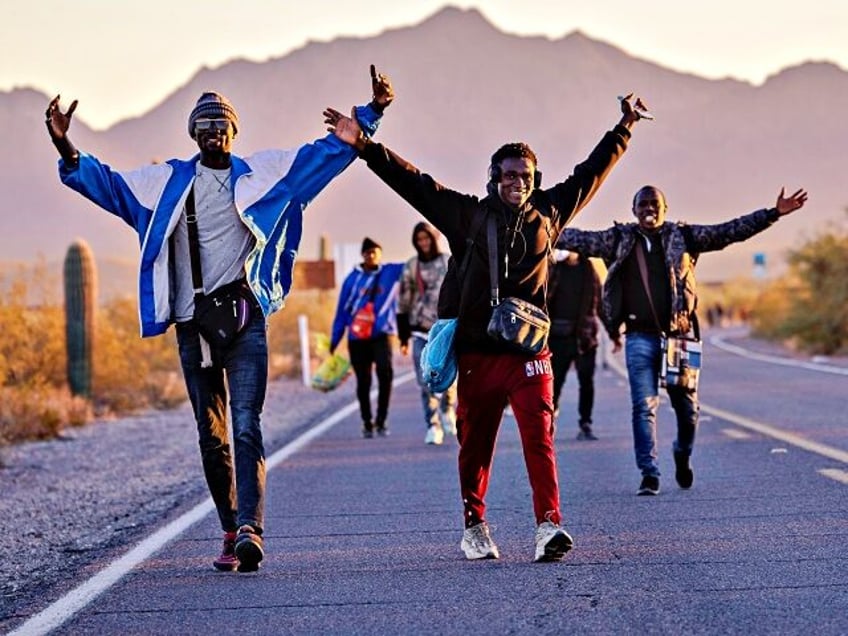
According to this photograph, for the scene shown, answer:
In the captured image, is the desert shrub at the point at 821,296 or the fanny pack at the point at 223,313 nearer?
the fanny pack at the point at 223,313

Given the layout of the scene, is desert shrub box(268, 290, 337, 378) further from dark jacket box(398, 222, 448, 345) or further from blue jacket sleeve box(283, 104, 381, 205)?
blue jacket sleeve box(283, 104, 381, 205)

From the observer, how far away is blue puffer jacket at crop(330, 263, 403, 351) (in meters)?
18.6

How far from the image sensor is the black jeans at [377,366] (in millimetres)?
18578

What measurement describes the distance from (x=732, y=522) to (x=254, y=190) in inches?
139

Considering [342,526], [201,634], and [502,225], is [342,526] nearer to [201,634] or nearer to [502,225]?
[502,225]

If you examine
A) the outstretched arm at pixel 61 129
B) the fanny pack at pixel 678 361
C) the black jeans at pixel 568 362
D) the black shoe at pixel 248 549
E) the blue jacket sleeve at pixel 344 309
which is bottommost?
the black shoe at pixel 248 549

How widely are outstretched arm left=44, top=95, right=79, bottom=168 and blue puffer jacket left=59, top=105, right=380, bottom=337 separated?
6 cm

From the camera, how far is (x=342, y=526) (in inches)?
437

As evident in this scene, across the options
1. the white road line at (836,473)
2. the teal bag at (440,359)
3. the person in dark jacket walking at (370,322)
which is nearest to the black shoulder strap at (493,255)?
the teal bag at (440,359)

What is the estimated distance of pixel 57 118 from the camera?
9195mm

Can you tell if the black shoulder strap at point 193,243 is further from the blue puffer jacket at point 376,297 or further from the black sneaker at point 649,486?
the blue puffer jacket at point 376,297

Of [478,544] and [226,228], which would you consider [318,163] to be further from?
[478,544]

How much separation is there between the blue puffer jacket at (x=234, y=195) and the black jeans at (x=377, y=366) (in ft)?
30.2

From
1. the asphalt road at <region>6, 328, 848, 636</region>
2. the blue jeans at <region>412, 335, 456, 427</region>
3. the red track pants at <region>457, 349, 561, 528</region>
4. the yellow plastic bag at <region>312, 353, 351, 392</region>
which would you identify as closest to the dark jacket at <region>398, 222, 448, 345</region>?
the blue jeans at <region>412, 335, 456, 427</region>
